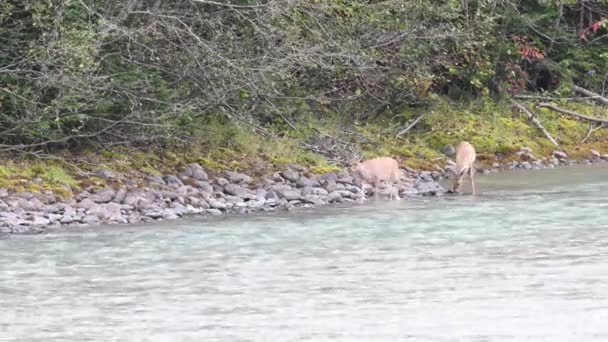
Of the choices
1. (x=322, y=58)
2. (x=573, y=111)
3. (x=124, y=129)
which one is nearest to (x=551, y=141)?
(x=573, y=111)

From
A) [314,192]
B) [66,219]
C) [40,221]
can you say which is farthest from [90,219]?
[314,192]

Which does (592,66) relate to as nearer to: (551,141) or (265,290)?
(551,141)

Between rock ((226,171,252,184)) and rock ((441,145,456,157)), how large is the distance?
4869 millimetres

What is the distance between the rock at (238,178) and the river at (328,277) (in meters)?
1.82

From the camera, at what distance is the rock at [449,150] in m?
21.6

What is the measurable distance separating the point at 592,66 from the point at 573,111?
1482mm

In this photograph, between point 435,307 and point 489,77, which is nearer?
point 435,307

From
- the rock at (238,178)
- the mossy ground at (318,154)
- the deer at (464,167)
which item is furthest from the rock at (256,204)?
the deer at (464,167)

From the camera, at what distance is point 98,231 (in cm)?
1460

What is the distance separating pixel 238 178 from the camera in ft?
58.1

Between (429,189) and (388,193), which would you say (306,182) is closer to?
(388,193)

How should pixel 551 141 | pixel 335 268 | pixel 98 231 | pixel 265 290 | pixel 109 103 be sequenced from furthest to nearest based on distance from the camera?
pixel 551 141, pixel 109 103, pixel 98 231, pixel 335 268, pixel 265 290

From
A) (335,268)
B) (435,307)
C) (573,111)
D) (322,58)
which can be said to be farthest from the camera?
(573,111)

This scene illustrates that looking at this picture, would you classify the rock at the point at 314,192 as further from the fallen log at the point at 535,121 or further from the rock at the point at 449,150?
the fallen log at the point at 535,121
